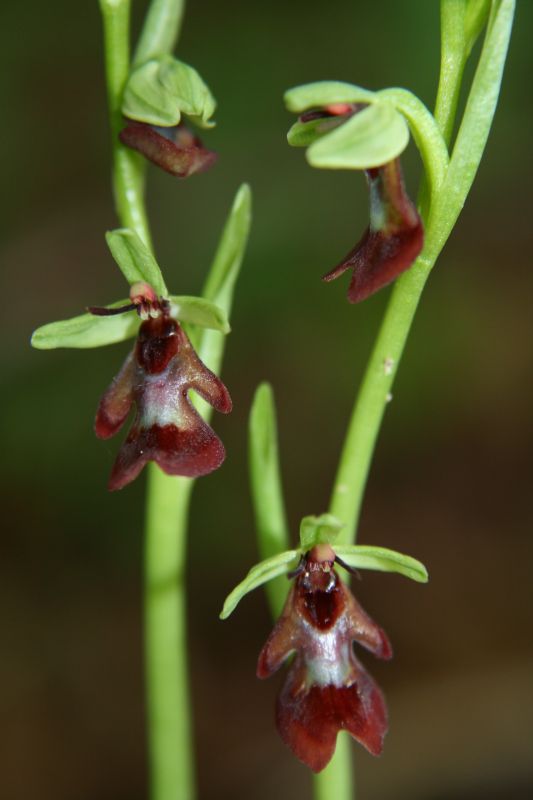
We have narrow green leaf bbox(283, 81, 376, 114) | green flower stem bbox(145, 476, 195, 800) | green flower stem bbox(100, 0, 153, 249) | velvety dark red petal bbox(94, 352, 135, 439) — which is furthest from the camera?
green flower stem bbox(145, 476, 195, 800)

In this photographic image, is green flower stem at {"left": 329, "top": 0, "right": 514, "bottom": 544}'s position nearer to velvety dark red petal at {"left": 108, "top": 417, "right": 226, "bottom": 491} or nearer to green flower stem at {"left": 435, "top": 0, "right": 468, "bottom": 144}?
green flower stem at {"left": 435, "top": 0, "right": 468, "bottom": 144}

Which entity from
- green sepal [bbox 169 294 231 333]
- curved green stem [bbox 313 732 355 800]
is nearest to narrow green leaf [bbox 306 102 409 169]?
green sepal [bbox 169 294 231 333]

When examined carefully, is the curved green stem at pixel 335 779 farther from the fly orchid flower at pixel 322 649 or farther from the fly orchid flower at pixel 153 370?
the fly orchid flower at pixel 153 370

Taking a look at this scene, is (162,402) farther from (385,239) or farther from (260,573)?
(385,239)

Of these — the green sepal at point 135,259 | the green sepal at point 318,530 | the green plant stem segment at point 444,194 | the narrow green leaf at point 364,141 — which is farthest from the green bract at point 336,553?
the narrow green leaf at point 364,141

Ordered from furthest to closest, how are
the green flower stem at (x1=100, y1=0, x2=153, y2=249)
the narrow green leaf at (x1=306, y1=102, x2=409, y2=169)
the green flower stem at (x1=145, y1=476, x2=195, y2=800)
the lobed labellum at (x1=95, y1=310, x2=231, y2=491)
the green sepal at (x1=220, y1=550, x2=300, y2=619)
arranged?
the green flower stem at (x1=145, y1=476, x2=195, y2=800) → the green flower stem at (x1=100, y1=0, x2=153, y2=249) → the lobed labellum at (x1=95, y1=310, x2=231, y2=491) → the green sepal at (x1=220, y1=550, x2=300, y2=619) → the narrow green leaf at (x1=306, y1=102, x2=409, y2=169)

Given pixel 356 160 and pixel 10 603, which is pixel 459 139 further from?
pixel 10 603

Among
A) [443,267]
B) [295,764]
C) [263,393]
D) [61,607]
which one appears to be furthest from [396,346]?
[443,267]
